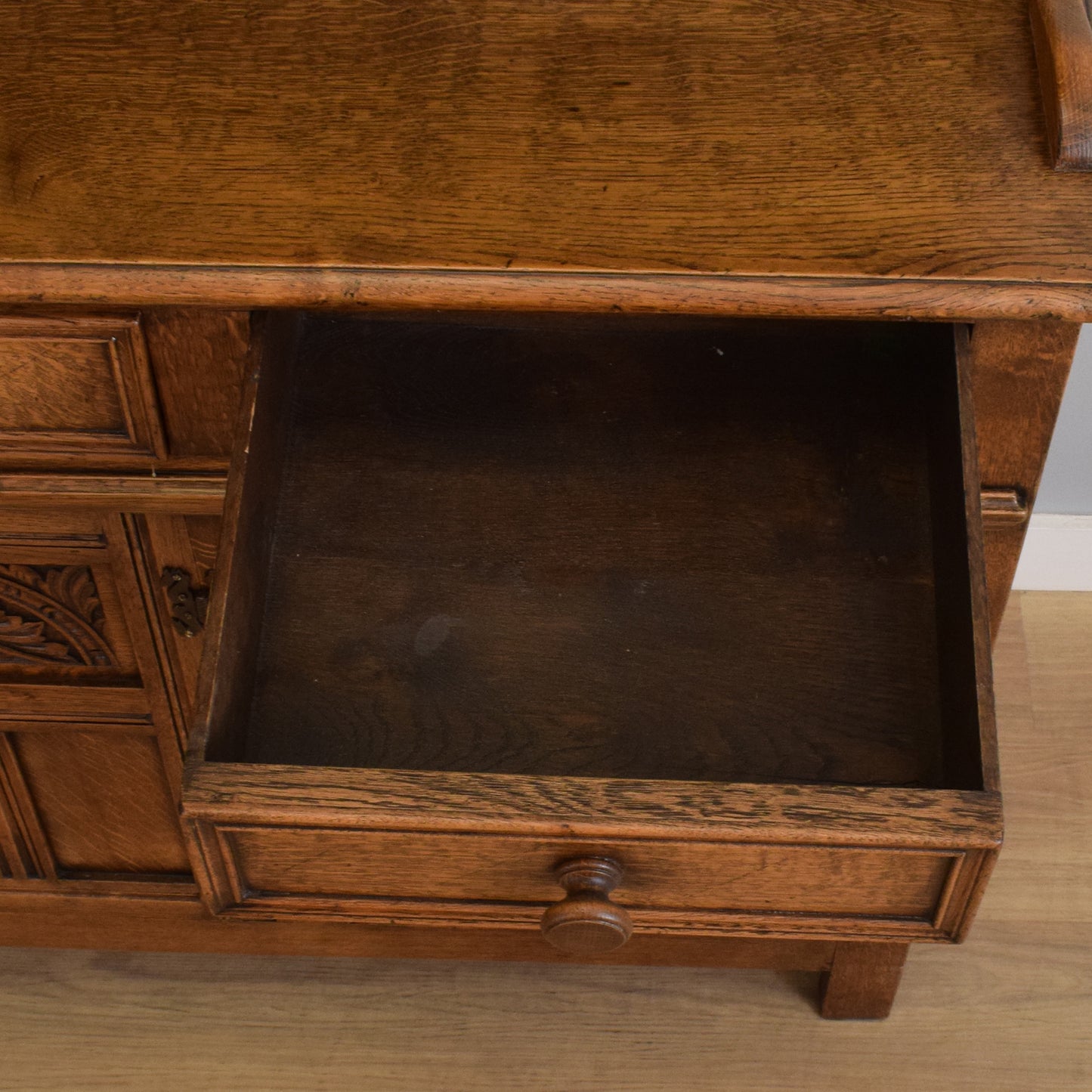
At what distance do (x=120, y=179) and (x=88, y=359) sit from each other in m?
0.11

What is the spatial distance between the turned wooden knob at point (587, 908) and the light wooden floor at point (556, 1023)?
1.74 ft

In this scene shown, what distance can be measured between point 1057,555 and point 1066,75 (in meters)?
0.88

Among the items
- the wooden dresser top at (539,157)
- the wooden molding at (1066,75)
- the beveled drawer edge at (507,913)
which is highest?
the wooden molding at (1066,75)

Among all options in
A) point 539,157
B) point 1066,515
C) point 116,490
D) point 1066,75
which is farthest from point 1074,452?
point 116,490

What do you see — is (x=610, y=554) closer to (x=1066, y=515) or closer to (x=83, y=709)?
(x=83, y=709)

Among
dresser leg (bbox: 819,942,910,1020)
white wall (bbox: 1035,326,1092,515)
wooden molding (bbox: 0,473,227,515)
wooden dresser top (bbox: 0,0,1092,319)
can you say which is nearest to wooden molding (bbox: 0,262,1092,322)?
wooden dresser top (bbox: 0,0,1092,319)

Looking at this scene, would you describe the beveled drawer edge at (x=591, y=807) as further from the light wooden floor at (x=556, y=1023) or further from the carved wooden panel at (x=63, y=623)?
the light wooden floor at (x=556, y=1023)

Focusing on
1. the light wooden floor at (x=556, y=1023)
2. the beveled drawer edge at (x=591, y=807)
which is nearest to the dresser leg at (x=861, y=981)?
the light wooden floor at (x=556, y=1023)

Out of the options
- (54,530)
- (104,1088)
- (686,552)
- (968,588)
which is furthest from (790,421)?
(104,1088)

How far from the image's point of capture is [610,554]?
2.98 ft

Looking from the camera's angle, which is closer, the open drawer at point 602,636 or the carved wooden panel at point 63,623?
the open drawer at point 602,636

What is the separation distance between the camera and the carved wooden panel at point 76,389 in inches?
32.0

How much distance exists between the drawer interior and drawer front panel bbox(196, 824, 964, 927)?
0.18ft

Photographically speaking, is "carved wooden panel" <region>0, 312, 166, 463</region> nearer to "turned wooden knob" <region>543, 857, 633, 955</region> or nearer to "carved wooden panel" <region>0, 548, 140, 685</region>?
"carved wooden panel" <region>0, 548, 140, 685</region>
